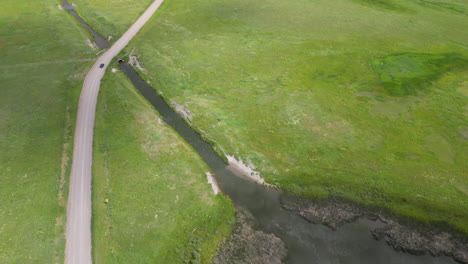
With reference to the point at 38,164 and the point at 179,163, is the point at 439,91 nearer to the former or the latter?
the point at 179,163

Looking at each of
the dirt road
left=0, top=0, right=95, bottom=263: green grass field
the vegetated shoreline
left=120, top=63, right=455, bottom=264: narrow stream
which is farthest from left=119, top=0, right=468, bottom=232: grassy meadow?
left=0, top=0, right=95, bottom=263: green grass field

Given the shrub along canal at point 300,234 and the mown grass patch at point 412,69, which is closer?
the shrub along canal at point 300,234

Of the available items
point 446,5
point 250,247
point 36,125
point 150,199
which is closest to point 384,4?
point 446,5

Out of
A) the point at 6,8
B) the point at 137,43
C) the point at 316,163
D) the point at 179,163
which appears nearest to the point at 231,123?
the point at 179,163

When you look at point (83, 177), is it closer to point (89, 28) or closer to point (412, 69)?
point (89, 28)

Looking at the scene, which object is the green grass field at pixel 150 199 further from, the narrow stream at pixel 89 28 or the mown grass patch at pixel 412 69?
the mown grass patch at pixel 412 69

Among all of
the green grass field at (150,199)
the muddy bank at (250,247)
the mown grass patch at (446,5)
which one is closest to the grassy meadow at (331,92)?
the mown grass patch at (446,5)

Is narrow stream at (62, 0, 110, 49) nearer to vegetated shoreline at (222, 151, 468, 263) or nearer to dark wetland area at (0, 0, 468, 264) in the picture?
dark wetland area at (0, 0, 468, 264)
